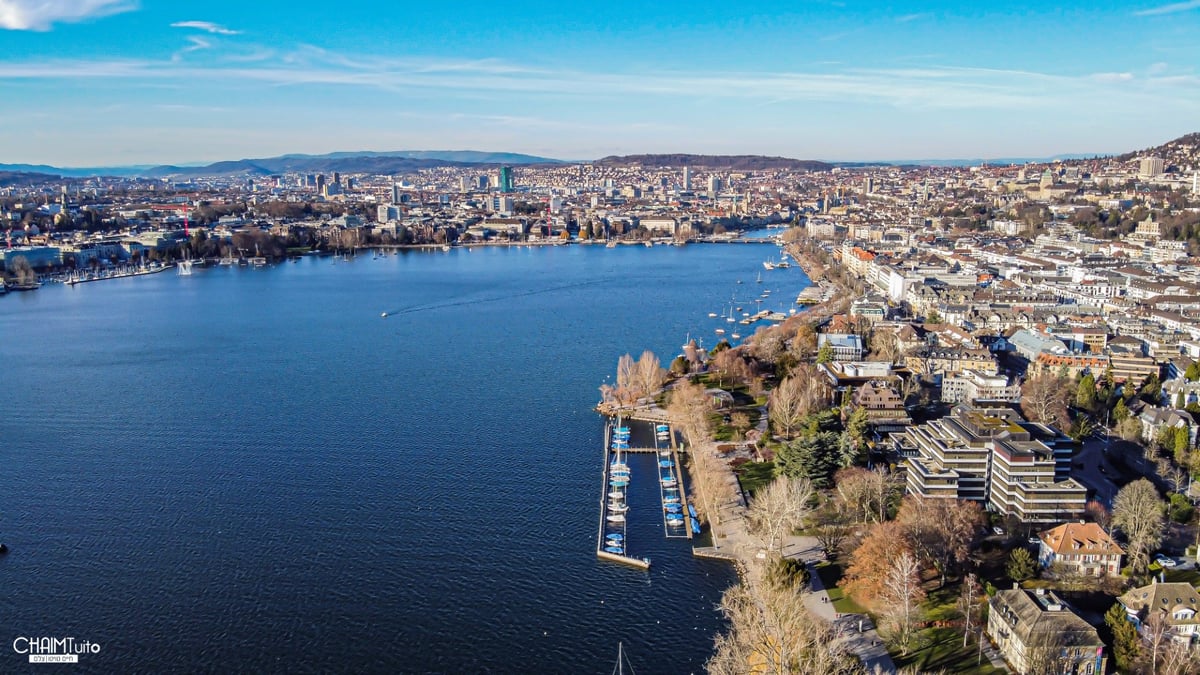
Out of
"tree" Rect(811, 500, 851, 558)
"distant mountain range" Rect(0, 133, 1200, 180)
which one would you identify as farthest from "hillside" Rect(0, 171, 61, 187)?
"tree" Rect(811, 500, 851, 558)

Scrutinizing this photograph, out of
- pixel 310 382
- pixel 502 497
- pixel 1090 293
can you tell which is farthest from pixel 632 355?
pixel 1090 293

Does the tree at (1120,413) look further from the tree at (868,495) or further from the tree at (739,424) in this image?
the tree at (739,424)

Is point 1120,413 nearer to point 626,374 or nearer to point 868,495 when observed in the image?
point 868,495

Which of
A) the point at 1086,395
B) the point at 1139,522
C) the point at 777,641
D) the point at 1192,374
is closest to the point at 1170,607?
the point at 1139,522

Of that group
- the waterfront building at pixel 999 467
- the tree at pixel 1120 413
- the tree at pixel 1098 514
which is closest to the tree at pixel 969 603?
the waterfront building at pixel 999 467

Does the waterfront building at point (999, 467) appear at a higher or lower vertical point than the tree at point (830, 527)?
higher

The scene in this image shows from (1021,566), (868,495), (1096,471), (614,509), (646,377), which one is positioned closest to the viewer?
(1021,566)
